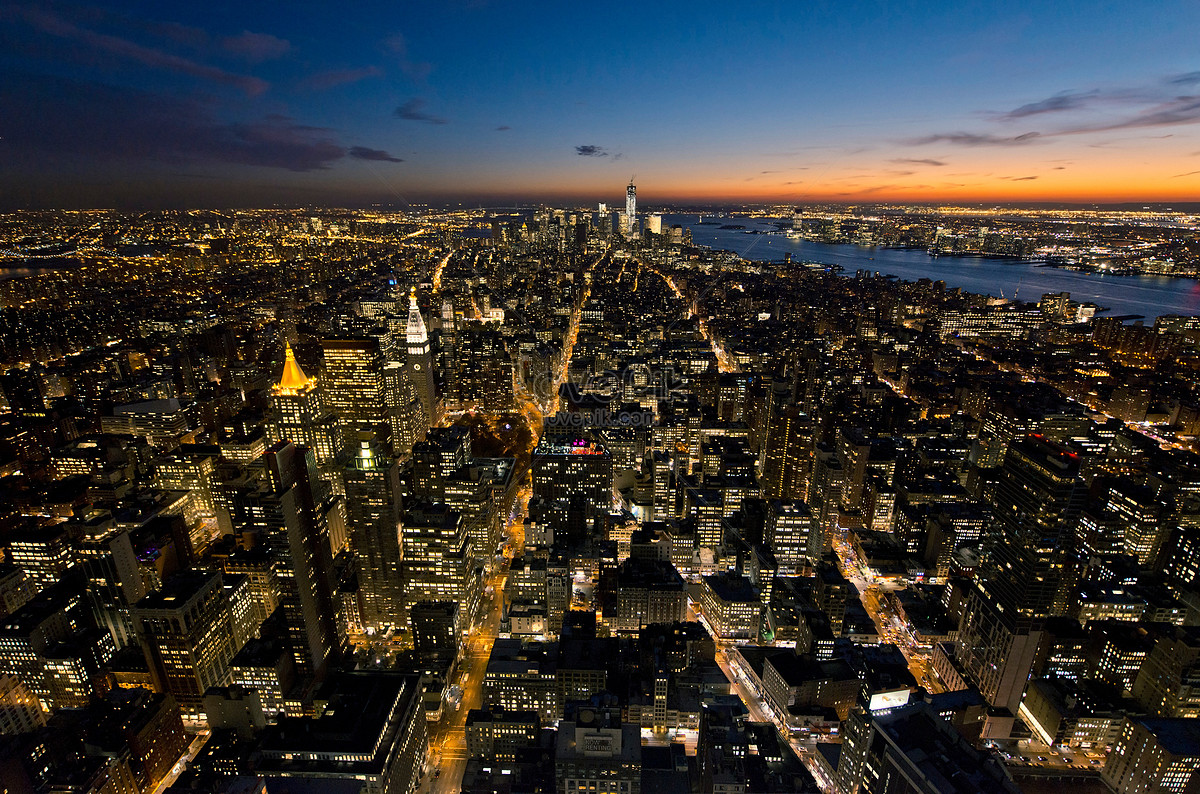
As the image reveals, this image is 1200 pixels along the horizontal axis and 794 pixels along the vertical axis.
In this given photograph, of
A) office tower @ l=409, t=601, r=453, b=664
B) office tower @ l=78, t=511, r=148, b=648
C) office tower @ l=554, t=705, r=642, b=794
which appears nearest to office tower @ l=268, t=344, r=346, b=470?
office tower @ l=78, t=511, r=148, b=648

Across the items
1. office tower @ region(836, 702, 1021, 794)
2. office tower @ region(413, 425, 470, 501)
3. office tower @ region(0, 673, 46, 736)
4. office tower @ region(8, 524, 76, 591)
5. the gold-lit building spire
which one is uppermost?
the gold-lit building spire

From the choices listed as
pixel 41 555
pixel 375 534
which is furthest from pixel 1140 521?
pixel 41 555

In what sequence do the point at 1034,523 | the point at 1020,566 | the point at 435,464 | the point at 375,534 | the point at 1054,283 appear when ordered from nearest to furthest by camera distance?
the point at 1034,523, the point at 1020,566, the point at 375,534, the point at 435,464, the point at 1054,283

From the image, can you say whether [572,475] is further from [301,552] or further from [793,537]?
[301,552]

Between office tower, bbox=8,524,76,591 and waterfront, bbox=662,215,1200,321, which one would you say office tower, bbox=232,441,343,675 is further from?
waterfront, bbox=662,215,1200,321

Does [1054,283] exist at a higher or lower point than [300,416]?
higher

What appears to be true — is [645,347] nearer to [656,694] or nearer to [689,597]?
[689,597]

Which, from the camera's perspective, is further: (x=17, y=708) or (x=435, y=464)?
(x=435, y=464)

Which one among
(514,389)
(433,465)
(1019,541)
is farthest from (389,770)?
(514,389)
